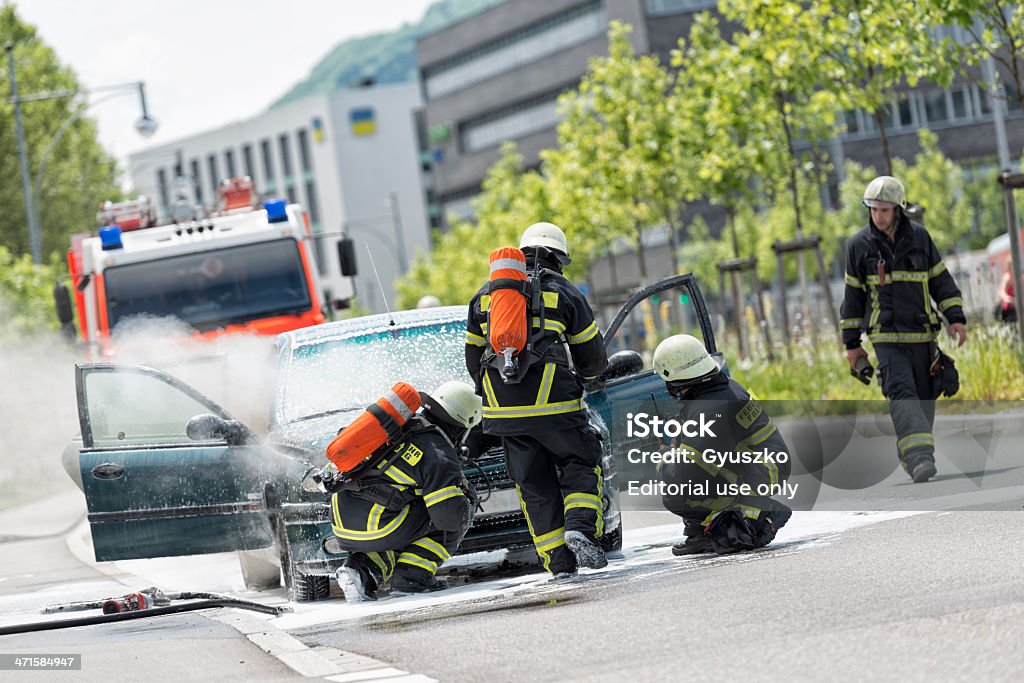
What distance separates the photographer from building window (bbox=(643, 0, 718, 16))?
6800cm

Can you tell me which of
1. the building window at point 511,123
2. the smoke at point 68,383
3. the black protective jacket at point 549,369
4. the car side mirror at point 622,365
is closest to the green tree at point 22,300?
the smoke at point 68,383

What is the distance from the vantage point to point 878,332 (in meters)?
10.3

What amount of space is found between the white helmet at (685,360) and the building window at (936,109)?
63344 mm

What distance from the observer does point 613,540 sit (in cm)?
923

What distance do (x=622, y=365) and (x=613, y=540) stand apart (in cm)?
105

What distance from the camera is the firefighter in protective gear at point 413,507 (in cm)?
826

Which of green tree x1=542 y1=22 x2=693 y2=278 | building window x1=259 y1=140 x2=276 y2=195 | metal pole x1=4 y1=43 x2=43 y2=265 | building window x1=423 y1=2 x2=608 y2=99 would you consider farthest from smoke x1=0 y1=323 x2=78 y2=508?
building window x1=259 y1=140 x2=276 y2=195

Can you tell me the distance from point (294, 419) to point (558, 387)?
213 cm

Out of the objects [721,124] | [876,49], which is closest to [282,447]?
[876,49]

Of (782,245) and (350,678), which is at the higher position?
(782,245)

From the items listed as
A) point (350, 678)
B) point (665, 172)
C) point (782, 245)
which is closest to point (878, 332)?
point (350, 678)

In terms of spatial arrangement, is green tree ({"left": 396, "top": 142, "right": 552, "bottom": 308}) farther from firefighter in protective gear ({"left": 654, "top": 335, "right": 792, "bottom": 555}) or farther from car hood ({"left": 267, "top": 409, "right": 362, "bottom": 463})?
firefighter in protective gear ({"left": 654, "top": 335, "right": 792, "bottom": 555})

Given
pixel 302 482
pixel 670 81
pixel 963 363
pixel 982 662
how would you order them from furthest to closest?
pixel 670 81 < pixel 963 363 < pixel 302 482 < pixel 982 662

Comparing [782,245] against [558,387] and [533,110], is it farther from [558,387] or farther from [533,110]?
[533,110]
